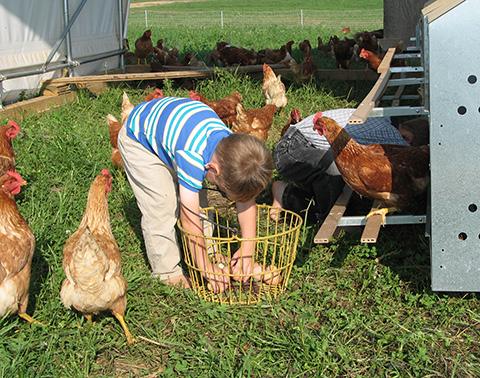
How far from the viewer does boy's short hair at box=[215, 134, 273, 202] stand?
9.36ft

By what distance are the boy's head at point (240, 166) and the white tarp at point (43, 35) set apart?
4.61 m

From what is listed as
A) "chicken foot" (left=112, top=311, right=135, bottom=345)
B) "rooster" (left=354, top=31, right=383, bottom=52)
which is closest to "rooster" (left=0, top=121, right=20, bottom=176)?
"chicken foot" (left=112, top=311, right=135, bottom=345)

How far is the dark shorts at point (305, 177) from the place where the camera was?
414cm

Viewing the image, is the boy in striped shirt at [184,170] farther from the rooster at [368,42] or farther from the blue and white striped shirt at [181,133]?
the rooster at [368,42]

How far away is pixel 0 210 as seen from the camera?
3.08 m

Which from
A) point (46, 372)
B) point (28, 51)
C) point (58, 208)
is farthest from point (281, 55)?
point (46, 372)

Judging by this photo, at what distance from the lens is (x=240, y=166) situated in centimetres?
285

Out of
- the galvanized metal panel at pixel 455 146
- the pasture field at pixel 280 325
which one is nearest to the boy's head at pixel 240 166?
the pasture field at pixel 280 325

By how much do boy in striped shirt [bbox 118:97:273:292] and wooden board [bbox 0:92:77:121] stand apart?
3284 millimetres

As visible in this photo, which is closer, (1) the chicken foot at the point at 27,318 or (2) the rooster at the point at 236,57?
(1) the chicken foot at the point at 27,318

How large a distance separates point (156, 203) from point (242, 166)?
850mm

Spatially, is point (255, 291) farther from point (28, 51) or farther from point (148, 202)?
point (28, 51)

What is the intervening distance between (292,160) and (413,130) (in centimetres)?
88

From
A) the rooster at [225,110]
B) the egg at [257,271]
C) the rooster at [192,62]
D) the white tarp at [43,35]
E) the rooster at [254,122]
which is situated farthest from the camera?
the rooster at [192,62]
